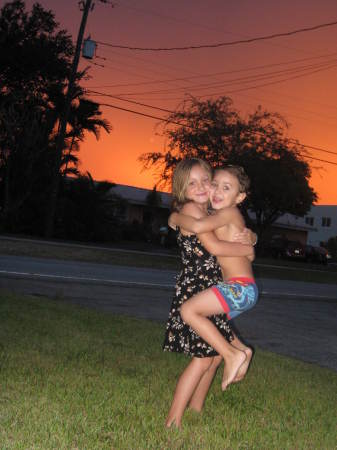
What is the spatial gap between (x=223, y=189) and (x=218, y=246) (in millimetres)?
415

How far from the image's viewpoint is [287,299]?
16.2 m

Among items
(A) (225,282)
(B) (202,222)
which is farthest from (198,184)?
(A) (225,282)

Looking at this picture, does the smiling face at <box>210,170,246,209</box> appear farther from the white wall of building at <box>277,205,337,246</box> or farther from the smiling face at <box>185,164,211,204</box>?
the white wall of building at <box>277,205,337,246</box>

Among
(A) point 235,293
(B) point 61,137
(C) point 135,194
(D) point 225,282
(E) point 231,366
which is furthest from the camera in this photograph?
(C) point 135,194

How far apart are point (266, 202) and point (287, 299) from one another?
24484mm

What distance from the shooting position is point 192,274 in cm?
445

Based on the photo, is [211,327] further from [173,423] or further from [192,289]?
[173,423]

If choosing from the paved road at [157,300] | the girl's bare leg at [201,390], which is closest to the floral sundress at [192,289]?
the girl's bare leg at [201,390]

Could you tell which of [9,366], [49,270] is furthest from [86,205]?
[9,366]

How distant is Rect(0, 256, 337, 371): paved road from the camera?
956 centimetres

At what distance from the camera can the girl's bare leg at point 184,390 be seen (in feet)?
14.2

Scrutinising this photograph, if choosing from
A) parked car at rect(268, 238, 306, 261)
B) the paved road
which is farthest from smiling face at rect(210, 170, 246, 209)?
parked car at rect(268, 238, 306, 261)

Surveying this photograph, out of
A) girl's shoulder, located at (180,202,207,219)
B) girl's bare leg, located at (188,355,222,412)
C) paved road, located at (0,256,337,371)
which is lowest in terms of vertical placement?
paved road, located at (0,256,337,371)

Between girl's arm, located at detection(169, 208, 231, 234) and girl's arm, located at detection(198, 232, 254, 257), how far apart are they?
0.19 ft
